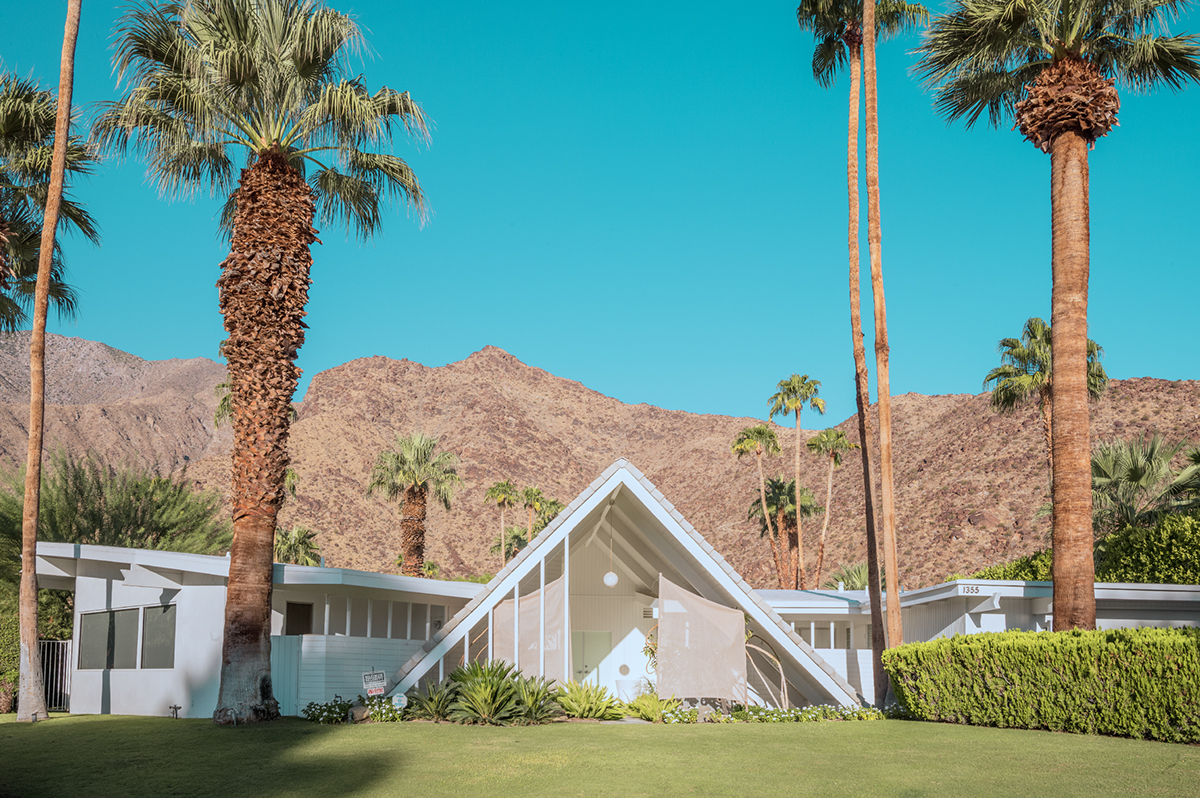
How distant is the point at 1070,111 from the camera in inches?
599

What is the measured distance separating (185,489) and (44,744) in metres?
21.2

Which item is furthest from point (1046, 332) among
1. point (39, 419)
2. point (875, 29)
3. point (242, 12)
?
point (39, 419)

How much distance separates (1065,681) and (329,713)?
35.1 ft

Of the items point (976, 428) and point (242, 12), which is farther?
point (976, 428)

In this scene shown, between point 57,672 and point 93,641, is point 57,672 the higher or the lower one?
the lower one

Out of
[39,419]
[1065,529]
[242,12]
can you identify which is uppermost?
[242,12]

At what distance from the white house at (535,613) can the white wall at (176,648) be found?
33 millimetres

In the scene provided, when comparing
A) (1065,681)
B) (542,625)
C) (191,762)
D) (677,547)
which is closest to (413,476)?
(542,625)

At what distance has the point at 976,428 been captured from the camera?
251ft

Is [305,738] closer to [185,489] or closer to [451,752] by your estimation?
[451,752]

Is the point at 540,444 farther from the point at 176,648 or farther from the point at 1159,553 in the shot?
the point at 176,648

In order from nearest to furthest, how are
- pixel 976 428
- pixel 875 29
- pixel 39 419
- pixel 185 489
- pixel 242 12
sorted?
pixel 242 12 → pixel 39 419 → pixel 875 29 → pixel 185 489 → pixel 976 428

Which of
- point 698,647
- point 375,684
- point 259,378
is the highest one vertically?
point 259,378

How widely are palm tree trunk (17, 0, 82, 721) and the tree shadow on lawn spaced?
1.90 m
